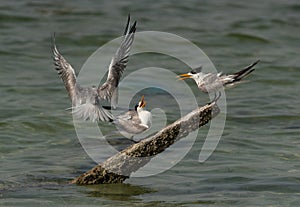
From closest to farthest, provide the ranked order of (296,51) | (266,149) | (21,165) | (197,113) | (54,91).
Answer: (197,113) < (21,165) < (266,149) < (54,91) < (296,51)

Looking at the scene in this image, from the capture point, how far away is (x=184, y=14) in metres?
19.5

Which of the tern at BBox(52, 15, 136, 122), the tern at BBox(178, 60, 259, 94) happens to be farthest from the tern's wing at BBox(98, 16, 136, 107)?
the tern at BBox(178, 60, 259, 94)

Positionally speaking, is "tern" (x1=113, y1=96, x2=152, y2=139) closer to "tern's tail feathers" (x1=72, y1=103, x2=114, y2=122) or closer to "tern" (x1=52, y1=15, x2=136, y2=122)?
"tern" (x1=52, y1=15, x2=136, y2=122)

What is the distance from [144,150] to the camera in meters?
8.30

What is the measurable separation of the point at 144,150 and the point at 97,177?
707 mm

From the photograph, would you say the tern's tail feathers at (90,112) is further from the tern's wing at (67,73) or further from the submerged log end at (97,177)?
the submerged log end at (97,177)

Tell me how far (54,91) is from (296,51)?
5788 mm

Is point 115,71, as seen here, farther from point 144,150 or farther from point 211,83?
point 211,83

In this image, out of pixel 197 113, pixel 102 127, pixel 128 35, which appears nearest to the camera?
pixel 197 113

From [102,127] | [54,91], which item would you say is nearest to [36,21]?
[54,91]

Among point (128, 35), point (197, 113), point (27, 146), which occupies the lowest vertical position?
point (27, 146)

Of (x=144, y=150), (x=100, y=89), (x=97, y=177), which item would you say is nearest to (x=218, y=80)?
(x=144, y=150)

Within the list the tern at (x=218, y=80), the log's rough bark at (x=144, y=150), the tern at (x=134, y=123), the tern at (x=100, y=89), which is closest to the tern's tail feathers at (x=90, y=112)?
the tern at (x=100, y=89)

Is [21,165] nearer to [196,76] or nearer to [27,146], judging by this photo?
[27,146]
